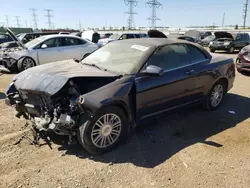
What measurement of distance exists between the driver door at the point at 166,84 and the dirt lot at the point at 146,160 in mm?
495

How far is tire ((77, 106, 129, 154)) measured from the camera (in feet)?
10.7

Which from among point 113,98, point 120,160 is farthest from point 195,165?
point 113,98

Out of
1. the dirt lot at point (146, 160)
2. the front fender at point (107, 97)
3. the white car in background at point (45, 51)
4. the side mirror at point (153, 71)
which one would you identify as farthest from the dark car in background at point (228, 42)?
the front fender at point (107, 97)

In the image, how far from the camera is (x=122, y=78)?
360 centimetres

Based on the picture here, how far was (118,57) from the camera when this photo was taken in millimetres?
4223

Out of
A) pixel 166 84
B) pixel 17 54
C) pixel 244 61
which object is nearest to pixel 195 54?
pixel 166 84

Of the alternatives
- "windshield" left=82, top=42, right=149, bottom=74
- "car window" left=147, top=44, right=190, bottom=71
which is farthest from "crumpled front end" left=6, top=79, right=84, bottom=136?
"car window" left=147, top=44, right=190, bottom=71

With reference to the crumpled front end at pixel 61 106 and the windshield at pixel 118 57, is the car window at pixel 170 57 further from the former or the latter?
the crumpled front end at pixel 61 106

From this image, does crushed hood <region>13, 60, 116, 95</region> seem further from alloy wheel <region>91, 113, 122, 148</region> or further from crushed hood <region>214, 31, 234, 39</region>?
crushed hood <region>214, 31, 234, 39</region>

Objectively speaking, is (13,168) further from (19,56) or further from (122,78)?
(19,56)

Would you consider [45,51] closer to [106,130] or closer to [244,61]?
[106,130]

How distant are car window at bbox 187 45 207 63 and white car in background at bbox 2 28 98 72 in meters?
5.44

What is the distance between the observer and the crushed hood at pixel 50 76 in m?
3.26

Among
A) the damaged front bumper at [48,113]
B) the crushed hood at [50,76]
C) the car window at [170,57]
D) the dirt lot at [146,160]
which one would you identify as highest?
the car window at [170,57]
